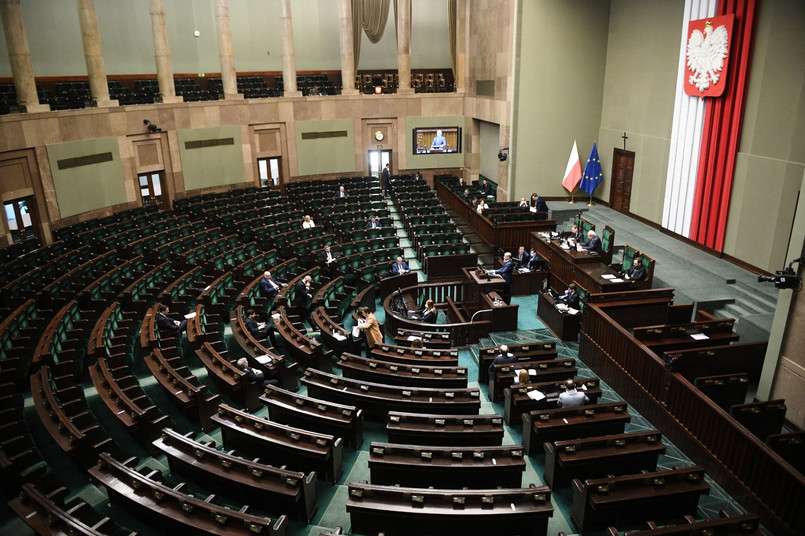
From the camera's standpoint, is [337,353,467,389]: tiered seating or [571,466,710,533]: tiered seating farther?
[337,353,467,389]: tiered seating

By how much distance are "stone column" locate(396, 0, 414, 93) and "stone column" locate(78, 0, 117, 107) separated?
1046 centimetres

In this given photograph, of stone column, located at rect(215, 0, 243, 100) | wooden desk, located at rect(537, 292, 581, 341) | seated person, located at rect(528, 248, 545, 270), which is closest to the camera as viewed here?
wooden desk, located at rect(537, 292, 581, 341)

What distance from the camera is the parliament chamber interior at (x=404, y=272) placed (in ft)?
18.7

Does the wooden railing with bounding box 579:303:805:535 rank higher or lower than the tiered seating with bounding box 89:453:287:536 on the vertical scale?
lower

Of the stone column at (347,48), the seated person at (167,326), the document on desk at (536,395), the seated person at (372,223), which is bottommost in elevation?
the document on desk at (536,395)

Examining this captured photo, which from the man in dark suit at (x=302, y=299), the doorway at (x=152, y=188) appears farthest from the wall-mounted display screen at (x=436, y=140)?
the man in dark suit at (x=302, y=299)

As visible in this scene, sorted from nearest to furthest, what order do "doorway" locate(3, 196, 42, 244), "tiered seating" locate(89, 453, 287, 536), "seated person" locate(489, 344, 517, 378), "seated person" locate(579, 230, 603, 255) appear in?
"tiered seating" locate(89, 453, 287, 536) < "seated person" locate(489, 344, 517, 378) < "seated person" locate(579, 230, 603, 255) < "doorway" locate(3, 196, 42, 244)

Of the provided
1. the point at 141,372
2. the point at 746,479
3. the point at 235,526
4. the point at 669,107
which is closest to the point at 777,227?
the point at 669,107

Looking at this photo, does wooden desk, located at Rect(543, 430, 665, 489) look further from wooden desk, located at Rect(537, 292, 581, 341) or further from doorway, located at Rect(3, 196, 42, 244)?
doorway, located at Rect(3, 196, 42, 244)

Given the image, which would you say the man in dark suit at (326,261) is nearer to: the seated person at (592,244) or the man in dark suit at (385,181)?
the seated person at (592,244)

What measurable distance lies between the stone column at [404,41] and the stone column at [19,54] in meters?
12.3

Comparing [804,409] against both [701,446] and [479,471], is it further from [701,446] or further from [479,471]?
[479,471]

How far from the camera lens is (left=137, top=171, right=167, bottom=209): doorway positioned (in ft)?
58.3

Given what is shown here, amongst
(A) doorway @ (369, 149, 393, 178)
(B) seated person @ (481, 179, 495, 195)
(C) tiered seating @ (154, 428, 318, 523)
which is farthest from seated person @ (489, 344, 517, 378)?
(A) doorway @ (369, 149, 393, 178)
